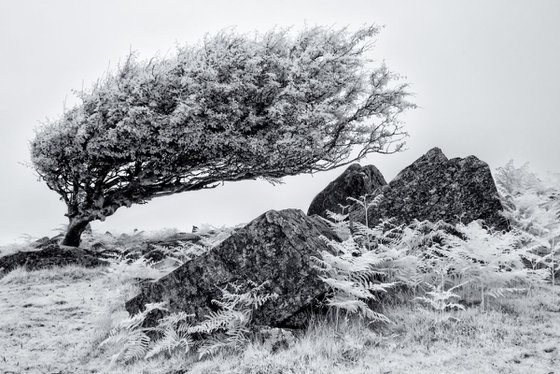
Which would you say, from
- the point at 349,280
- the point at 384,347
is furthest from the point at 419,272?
the point at 384,347

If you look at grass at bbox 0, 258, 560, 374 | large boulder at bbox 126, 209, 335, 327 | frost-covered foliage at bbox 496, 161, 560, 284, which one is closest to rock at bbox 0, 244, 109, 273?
grass at bbox 0, 258, 560, 374

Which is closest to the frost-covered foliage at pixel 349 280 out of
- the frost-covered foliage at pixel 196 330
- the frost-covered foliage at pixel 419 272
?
the frost-covered foliage at pixel 419 272

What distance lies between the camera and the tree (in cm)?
1778

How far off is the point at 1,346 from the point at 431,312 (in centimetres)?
745

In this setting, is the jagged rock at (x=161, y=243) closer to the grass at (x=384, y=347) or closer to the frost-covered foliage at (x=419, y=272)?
the grass at (x=384, y=347)

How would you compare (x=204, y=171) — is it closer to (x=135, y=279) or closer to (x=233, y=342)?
(x=135, y=279)

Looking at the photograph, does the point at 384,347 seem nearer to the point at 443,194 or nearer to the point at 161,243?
the point at 443,194

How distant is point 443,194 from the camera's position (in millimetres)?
10305

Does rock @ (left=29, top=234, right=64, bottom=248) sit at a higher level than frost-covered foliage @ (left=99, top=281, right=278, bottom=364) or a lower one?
higher

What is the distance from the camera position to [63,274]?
15984mm

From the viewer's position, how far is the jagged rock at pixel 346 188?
14.5 m

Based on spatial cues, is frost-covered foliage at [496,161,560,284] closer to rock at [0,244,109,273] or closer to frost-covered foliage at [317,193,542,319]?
frost-covered foliage at [317,193,542,319]

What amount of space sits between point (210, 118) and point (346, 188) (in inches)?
227

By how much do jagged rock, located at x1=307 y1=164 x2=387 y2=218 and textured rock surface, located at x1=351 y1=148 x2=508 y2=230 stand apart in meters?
3.57
